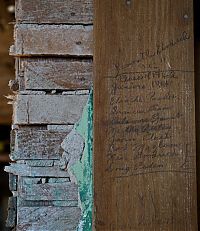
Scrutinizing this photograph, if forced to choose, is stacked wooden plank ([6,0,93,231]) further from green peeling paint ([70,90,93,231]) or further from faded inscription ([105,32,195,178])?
faded inscription ([105,32,195,178])

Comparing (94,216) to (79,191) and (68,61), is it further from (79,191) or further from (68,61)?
(68,61)

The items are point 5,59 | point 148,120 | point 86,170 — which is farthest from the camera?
point 5,59

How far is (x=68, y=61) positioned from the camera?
1481 mm

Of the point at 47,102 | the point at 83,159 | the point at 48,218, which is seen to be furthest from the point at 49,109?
the point at 48,218

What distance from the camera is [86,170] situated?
4.66 ft

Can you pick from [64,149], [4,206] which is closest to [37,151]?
[64,149]

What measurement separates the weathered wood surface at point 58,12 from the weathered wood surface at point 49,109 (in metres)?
0.19

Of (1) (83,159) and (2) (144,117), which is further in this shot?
(1) (83,159)

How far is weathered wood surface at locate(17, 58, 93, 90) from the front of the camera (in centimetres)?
147

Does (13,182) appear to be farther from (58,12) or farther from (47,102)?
(58,12)

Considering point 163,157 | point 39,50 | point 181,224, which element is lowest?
point 181,224

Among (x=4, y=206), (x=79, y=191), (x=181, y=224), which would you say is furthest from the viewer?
(x=4, y=206)

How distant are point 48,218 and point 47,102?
29cm

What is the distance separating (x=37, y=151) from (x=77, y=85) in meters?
0.19
